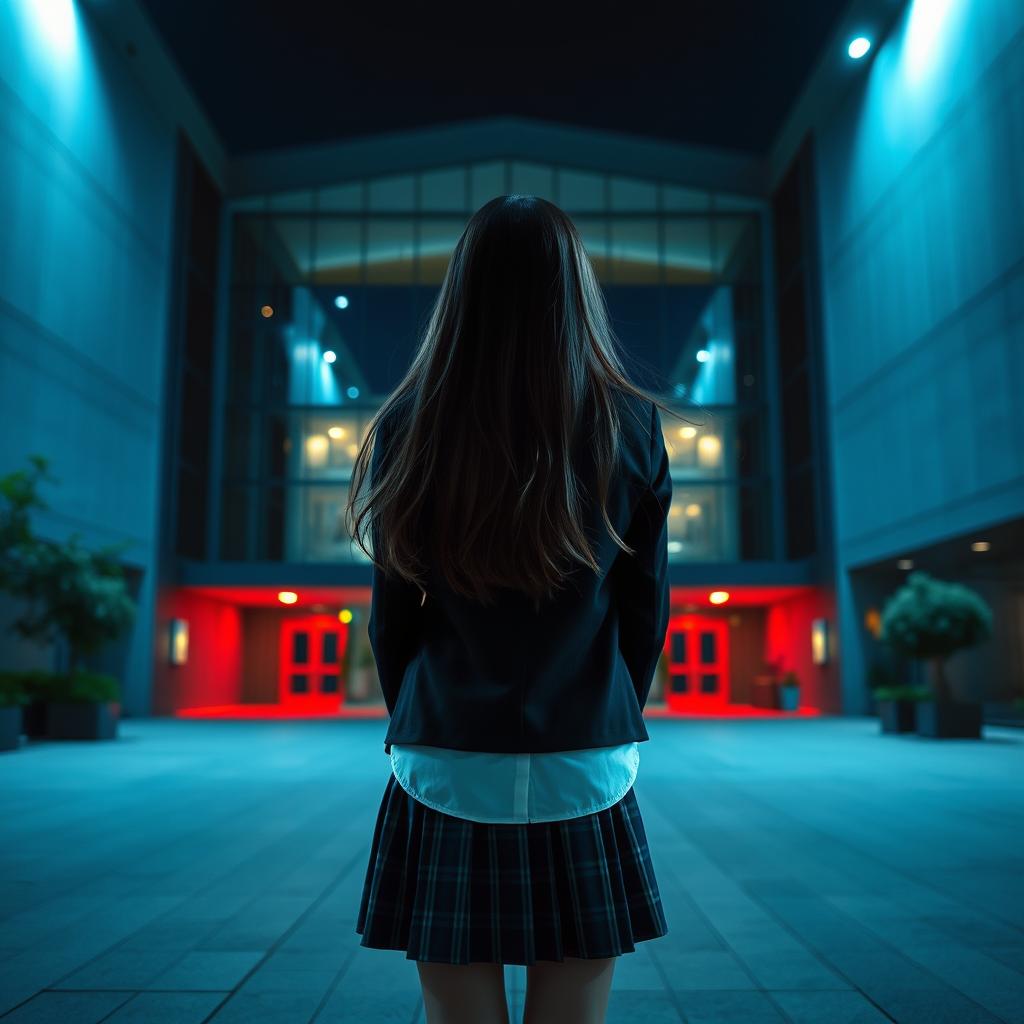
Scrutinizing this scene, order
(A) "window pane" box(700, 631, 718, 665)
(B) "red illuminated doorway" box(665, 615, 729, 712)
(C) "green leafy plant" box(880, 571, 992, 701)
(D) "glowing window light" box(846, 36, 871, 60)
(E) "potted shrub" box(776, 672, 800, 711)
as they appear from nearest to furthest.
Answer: (C) "green leafy plant" box(880, 571, 992, 701) → (D) "glowing window light" box(846, 36, 871, 60) → (E) "potted shrub" box(776, 672, 800, 711) → (B) "red illuminated doorway" box(665, 615, 729, 712) → (A) "window pane" box(700, 631, 718, 665)

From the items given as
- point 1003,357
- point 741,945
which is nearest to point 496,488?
point 741,945

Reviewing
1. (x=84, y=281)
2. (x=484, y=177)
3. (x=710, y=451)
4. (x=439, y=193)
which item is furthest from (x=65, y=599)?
(x=484, y=177)

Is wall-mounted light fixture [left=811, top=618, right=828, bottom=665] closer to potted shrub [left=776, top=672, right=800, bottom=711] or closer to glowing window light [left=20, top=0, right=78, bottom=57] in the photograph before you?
potted shrub [left=776, top=672, right=800, bottom=711]

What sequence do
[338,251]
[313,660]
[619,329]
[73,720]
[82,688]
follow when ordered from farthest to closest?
[313,660] → [338,251] → [82,688] → [73,720] → [619,329]

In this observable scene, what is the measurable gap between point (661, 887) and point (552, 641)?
13.9 feet

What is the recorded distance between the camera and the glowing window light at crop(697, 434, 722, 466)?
26.5m

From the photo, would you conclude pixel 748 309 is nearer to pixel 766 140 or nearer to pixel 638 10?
pixel 766 140

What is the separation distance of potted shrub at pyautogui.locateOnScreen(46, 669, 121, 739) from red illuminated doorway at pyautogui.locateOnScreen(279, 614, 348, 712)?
1268cm

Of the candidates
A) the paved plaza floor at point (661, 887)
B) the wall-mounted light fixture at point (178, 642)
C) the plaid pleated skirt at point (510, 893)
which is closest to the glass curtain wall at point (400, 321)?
the wall-mounted light fixture at point (178, 642)

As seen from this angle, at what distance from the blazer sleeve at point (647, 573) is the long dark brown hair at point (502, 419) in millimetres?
38

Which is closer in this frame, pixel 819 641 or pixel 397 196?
pixel 819 641

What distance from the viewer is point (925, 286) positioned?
59.4ft

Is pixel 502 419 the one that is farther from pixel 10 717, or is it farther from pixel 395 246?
pixel 395 246

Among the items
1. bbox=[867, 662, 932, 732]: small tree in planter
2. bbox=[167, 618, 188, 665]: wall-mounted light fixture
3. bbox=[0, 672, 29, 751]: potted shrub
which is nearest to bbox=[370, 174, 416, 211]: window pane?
bbox=[167, 618, 188, 665]: wall-mounted light fixture
